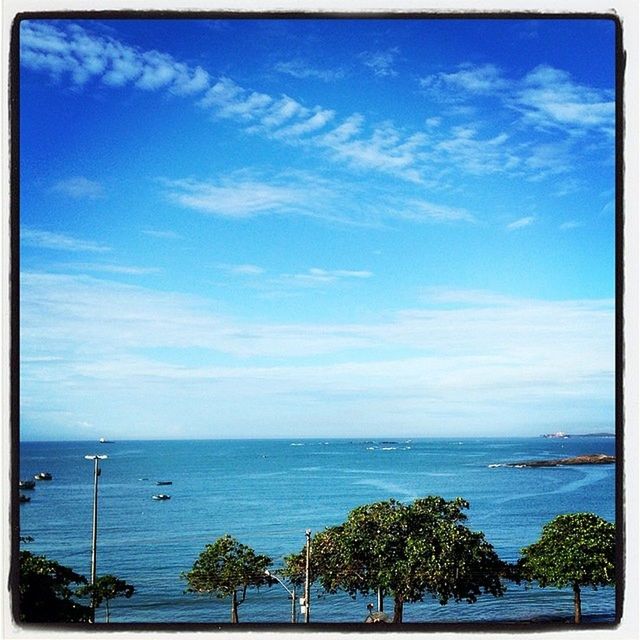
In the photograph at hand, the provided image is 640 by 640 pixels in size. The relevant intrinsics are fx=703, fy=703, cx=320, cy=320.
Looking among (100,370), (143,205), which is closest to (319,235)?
(143,205)

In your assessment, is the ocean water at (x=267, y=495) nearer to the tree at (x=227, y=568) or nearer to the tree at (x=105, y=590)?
the tree at (x=227, y=568)

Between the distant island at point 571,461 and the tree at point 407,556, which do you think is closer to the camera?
the tree at point 407,556

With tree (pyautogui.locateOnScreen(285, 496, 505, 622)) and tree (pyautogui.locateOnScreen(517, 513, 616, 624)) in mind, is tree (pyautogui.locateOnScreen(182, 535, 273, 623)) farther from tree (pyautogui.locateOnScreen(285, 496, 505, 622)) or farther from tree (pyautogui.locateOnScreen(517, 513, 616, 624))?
tree (pyautogui.locateOnScreen(517, 513, 616, 624))

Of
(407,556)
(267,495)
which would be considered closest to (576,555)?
(407,556)

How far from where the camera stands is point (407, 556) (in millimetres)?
4473

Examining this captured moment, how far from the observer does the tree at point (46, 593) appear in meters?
3.01

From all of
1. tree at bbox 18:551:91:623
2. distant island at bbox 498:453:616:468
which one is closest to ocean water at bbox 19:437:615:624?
distant island at bbox 498:453:616:468

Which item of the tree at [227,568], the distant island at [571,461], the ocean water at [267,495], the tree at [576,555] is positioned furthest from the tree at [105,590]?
the ocean water at [267,495]

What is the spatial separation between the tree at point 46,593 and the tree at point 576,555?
8.85 ft

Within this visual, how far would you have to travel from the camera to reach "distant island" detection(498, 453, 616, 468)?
5.55 m

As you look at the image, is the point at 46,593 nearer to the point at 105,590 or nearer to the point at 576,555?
the point at 105,590

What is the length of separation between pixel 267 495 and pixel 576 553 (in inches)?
617

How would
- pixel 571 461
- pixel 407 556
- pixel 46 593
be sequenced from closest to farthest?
pixel 46 593, pixel 407 556, pixel 571 461

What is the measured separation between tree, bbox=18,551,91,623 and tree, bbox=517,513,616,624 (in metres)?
2.70
